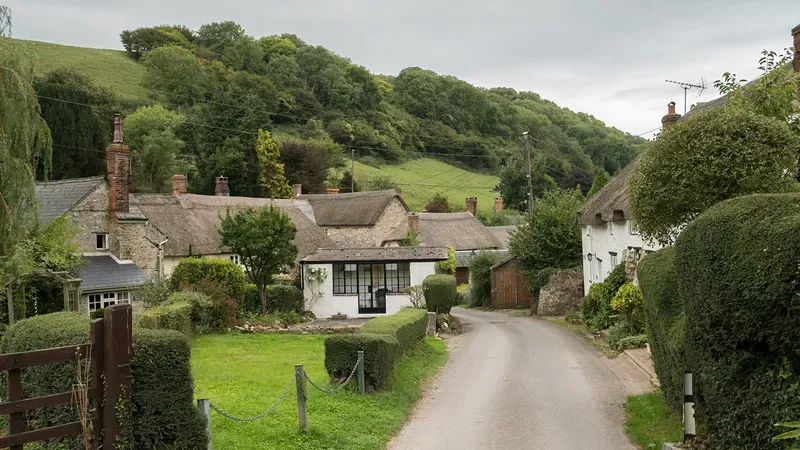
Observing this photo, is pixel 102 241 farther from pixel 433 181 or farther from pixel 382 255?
pixel 433 181

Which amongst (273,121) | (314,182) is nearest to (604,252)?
(314,182)

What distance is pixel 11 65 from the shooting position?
12.6 metres

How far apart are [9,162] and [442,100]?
97527 millimetres

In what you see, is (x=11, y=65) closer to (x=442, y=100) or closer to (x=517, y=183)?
(x=517, y=183)

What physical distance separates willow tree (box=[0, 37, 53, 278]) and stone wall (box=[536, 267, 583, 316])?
23748 millimetres

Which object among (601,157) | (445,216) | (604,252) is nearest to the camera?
(604,252)

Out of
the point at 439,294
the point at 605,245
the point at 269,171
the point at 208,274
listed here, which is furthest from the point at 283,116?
the point at 605,245

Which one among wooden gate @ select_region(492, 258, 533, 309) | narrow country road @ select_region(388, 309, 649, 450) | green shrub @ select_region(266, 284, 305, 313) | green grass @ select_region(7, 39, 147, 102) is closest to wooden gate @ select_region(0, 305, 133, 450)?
narrow country road @ select_region(388, 309, 649, 450)

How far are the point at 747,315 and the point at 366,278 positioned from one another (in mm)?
23918

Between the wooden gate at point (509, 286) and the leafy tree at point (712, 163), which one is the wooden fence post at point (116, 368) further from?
the wooden gate at point (509, 286)

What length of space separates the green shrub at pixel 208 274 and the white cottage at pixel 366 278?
12.7 ft

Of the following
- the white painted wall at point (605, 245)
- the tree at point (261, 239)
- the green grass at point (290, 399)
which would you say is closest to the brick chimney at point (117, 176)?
the tree at point (261, 239)

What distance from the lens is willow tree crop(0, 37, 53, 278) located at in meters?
12.4

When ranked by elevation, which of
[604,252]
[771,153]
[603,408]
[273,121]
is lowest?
[603,408]
